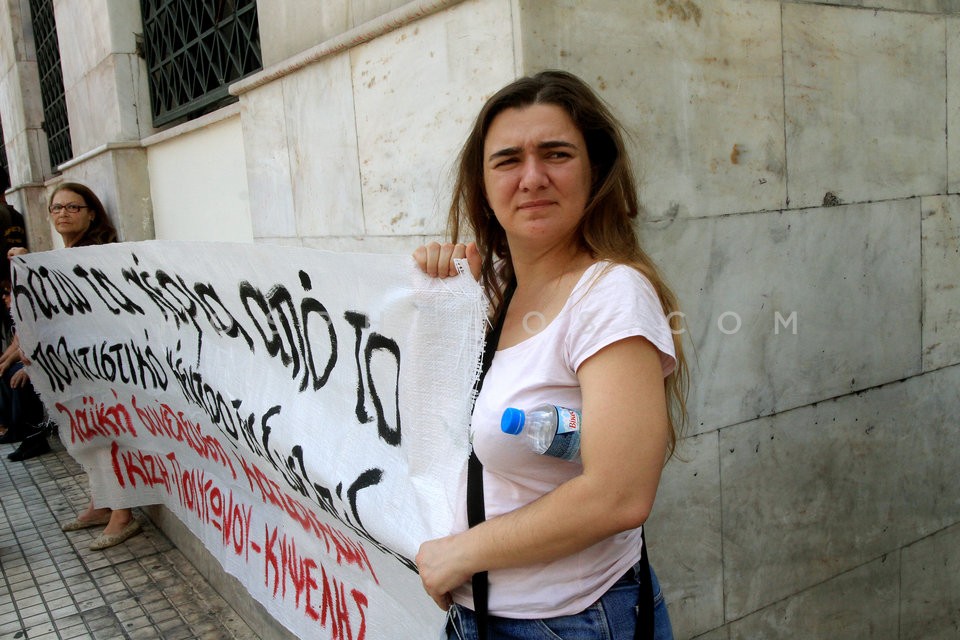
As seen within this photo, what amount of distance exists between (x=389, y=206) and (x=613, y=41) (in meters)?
1.02

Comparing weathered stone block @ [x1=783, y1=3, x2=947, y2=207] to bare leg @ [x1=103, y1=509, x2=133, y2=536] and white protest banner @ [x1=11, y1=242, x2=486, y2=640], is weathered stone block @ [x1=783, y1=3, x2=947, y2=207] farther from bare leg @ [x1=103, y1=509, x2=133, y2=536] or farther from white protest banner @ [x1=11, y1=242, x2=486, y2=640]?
bare leg @ [x1=103, y1=509, x2=133, y2=536]

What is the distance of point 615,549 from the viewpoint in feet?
5.48

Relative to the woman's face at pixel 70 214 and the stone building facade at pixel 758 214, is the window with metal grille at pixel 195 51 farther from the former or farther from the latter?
the stone building facade at pixel 758 214

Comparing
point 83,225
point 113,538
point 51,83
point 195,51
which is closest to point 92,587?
point 113,538

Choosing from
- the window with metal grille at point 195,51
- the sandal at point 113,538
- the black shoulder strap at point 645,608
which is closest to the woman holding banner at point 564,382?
the black shoulder strap at point 645,608

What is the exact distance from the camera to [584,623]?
63.4 inches

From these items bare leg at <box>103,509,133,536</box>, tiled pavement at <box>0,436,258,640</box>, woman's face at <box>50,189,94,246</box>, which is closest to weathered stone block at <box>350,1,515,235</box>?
tiled pavement at <box>0,436,258,640</box>

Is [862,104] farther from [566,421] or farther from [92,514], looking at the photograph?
[92,514]

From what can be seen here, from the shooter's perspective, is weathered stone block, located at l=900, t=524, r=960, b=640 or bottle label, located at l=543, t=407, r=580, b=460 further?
weathered stone block, located at l=900, t=524, r=960, b=640

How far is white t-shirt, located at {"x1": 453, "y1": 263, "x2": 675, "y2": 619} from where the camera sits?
4.76ft

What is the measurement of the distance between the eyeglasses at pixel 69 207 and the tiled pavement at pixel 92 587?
7.03 ft

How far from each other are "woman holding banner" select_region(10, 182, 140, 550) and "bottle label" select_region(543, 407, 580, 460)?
4621 millimetres

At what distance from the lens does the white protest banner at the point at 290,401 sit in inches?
74.0

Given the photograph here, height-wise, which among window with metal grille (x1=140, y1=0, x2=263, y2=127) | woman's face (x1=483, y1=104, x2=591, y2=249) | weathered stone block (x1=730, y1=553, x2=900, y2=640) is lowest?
weathered stone block (x1=730, y1=553, x2=900, y2=640)
